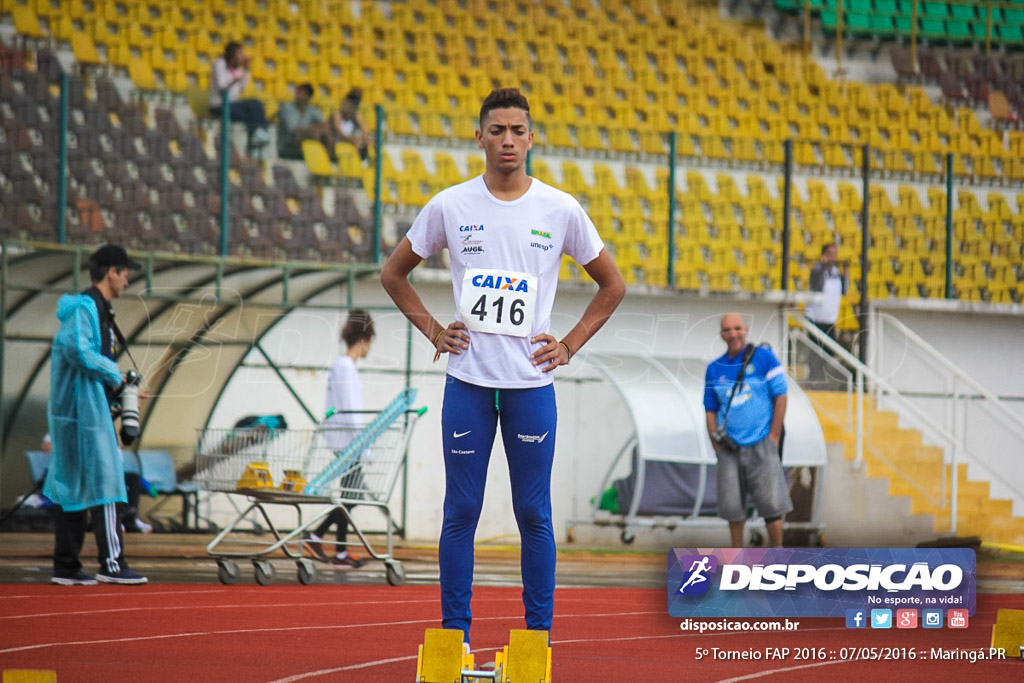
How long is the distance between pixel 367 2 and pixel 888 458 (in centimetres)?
1067

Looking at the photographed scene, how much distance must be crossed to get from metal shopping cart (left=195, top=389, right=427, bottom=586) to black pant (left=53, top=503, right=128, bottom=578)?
0.66m

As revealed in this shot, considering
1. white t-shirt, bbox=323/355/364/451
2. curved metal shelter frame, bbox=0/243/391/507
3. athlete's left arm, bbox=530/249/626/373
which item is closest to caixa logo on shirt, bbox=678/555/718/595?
athlete's left arm, bbox=530/249/626/373

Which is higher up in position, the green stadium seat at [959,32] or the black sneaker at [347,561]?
the green stadium seat at [959,32]

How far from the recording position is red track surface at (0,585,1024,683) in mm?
5203

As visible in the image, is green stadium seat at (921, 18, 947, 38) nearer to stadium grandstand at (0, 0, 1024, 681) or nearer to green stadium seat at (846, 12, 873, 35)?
green stadium seat at (846, 12, 873, 35)

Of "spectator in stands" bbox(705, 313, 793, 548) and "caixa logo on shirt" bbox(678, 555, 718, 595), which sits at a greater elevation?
"spectator in stands" bbox(705, 313, 793, 548)

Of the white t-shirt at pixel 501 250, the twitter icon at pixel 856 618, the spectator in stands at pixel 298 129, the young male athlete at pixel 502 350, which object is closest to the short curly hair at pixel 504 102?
the young male athlete at pixel 502 350

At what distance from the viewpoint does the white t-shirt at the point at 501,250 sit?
4.78 metres

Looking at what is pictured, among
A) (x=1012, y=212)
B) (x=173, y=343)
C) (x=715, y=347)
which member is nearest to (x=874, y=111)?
(x=1012, y=212)

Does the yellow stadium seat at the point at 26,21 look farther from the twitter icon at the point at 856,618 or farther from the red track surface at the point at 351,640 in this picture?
the twitter icon at the point at 856,618

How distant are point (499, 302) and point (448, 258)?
1182cm

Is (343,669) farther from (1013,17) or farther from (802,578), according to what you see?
(1013,17)

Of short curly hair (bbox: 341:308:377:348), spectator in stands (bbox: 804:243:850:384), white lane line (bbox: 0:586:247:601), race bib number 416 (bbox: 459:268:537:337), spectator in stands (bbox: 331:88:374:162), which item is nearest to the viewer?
race bib number 416 (bbox: 459:268:537:337)

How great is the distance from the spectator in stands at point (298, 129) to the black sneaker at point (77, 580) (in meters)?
6.75
